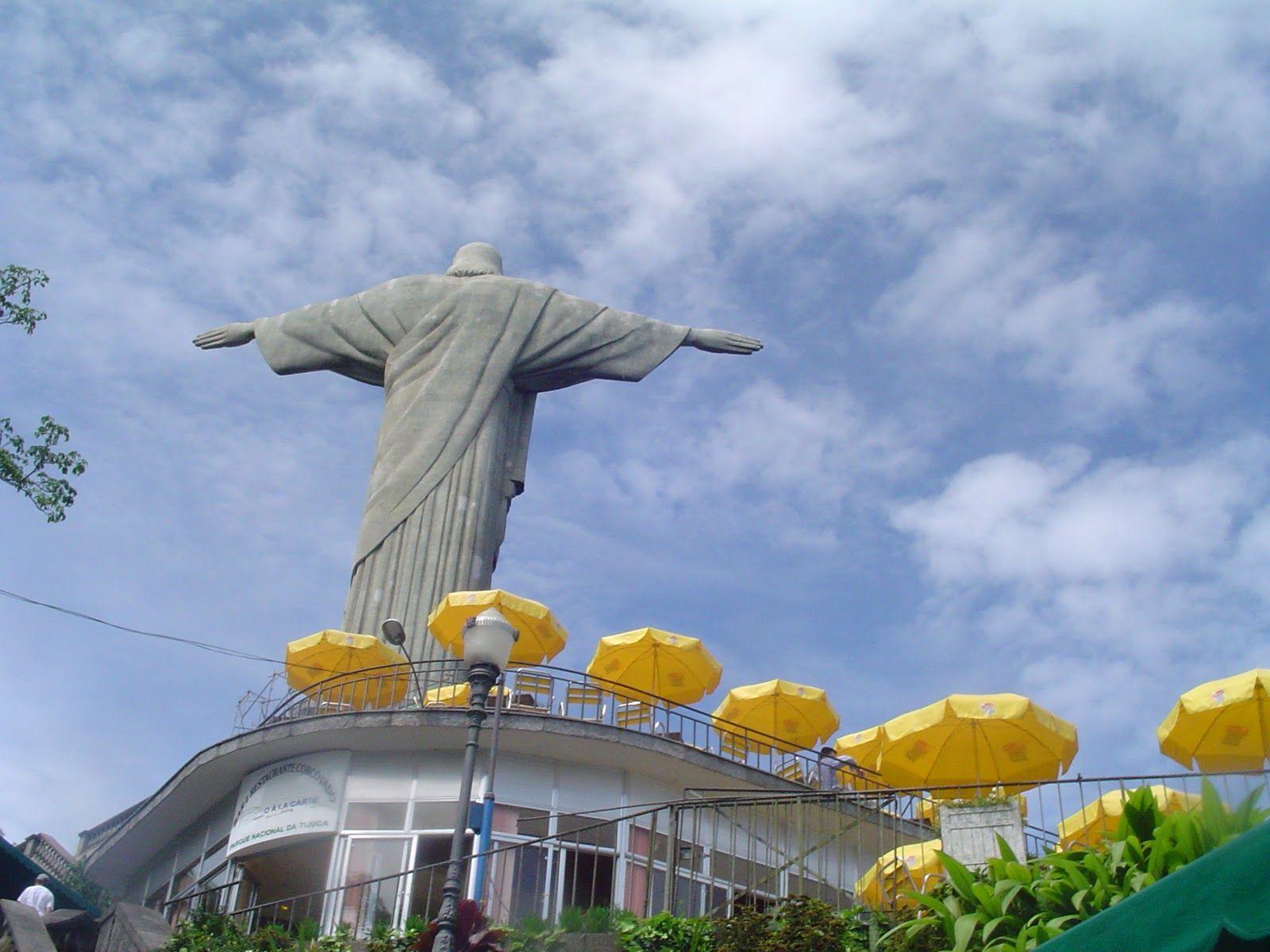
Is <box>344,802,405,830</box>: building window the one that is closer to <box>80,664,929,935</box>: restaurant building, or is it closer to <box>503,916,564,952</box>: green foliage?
<box>80,664,929,935</box>: restaurant building

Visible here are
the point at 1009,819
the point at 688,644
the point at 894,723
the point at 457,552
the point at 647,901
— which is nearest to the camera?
the point at 1009,819

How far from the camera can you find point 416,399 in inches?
1030

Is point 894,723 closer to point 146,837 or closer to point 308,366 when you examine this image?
point 146,837

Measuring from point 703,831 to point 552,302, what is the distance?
11915 mm

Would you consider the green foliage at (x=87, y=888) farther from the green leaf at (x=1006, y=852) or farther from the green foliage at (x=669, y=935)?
the green leaf at (x=1006, y=852)

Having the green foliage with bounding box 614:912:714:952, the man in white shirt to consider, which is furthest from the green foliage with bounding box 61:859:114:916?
the green foliage with bounding box 614:912:714:952

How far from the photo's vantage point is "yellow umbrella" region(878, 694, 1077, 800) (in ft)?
58.6

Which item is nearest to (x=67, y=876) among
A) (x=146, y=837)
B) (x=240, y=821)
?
(x=146, y=837)

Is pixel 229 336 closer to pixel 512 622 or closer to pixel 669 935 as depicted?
pixel 512 622

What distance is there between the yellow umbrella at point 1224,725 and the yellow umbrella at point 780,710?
697 cm

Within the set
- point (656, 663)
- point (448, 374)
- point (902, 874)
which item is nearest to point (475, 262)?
point (448, 374)

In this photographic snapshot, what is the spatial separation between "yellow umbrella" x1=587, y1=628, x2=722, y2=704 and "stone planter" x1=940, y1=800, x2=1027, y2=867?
10019mm

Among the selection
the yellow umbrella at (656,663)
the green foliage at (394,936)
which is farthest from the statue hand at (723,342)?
the green foliage at (394,936)

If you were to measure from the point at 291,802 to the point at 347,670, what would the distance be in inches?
99.3
